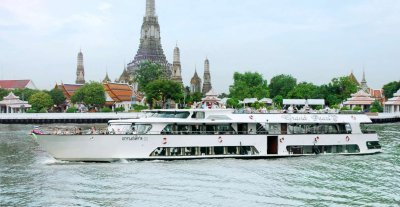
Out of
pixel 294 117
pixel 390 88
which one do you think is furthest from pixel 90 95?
pixel 390 88

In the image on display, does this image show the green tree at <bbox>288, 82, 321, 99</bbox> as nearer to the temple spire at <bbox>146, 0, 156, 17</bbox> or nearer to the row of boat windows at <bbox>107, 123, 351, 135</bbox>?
the temple spire at <bbox>146, 0, 156, 17</bbox>

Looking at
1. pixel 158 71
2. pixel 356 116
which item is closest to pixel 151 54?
pixel 158 71

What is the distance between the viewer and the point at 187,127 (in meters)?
26.4

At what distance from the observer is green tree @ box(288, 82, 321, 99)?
286 ft

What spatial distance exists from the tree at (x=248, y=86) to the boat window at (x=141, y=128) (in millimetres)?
62110

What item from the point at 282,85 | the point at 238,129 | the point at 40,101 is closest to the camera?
the point at 238,129

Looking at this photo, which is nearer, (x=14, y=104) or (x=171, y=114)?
(x=171, y=114)

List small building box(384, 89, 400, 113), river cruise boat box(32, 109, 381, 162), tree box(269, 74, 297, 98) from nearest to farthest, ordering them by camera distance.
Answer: river cruise boat box(32, 109, 381, 162)
small building box(384, 89, 400, 113)
tree box(269, 74, 297, 98)

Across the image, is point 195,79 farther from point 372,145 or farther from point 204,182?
point 204,182

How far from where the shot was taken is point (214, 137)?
26.3 meters

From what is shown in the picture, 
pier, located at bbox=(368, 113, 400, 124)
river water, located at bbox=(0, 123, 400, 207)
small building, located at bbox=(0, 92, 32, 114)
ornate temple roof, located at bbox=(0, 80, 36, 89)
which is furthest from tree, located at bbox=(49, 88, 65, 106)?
river water, located at bbox=(0, 123, 400, 207)

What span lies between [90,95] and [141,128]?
57136mm

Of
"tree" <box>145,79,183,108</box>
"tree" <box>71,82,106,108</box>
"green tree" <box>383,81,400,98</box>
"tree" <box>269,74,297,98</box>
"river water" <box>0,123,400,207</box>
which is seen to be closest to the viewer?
"river water" <box>0,123,400,207</box>

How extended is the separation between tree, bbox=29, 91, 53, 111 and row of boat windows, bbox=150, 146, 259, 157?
5908cm
